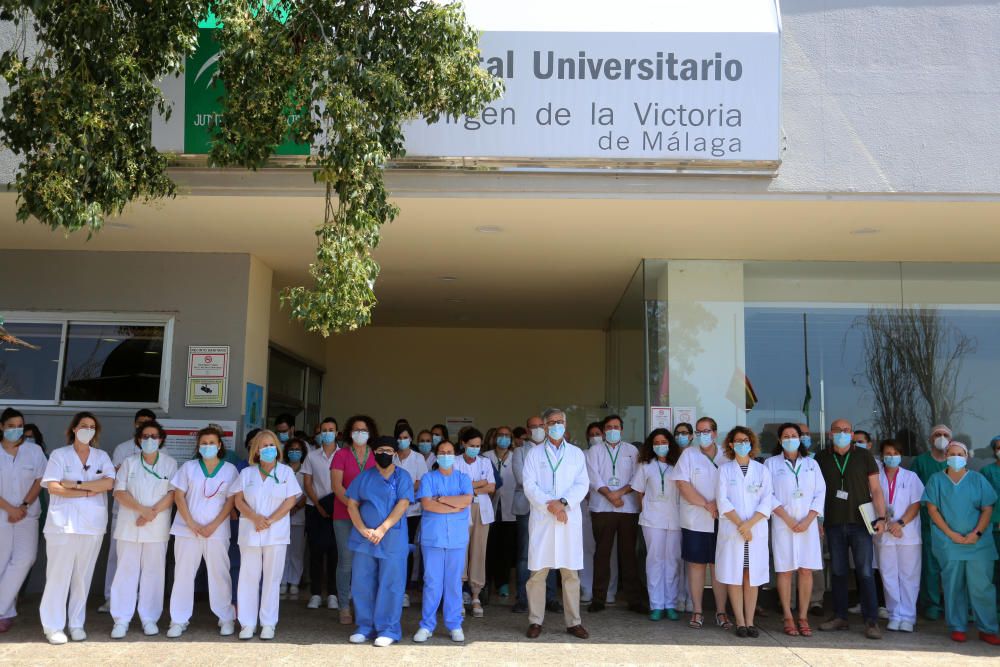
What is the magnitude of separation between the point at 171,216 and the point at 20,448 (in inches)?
93.1

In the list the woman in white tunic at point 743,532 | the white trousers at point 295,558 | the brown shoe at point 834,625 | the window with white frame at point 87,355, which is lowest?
the brown shoe at point 834,625

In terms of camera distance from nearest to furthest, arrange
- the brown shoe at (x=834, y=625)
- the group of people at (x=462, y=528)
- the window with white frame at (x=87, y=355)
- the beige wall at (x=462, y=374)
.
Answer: the group of people at (x=462, y=528), the brown shoe at (x=834, y=625), the window with white frame at (x=87, y=355), the beige wall at (x=462, y=374)

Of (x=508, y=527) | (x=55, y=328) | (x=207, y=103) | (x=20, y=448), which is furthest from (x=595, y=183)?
(x=55, y=328)

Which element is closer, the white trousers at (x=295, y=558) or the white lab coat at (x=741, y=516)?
the white lab coat at (x=741, y=516)

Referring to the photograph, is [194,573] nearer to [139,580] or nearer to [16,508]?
[139,580]

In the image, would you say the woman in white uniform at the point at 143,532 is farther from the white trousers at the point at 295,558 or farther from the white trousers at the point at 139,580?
the white trousers at the point at 295,558

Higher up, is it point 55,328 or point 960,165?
point 960,165

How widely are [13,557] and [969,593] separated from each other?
7.82 m

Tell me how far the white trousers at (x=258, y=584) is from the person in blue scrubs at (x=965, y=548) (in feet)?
17.7

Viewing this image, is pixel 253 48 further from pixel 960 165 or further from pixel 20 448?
pixel 960 165

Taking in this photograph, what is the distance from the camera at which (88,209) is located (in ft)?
18.1

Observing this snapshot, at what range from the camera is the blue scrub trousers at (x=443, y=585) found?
23.8 ft

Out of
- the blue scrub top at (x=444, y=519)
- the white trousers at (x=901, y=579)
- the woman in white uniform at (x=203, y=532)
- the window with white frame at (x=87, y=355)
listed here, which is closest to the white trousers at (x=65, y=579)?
the woman in white uniform at (x=203, y=532)

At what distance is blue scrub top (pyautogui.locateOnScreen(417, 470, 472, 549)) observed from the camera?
7.30 m
